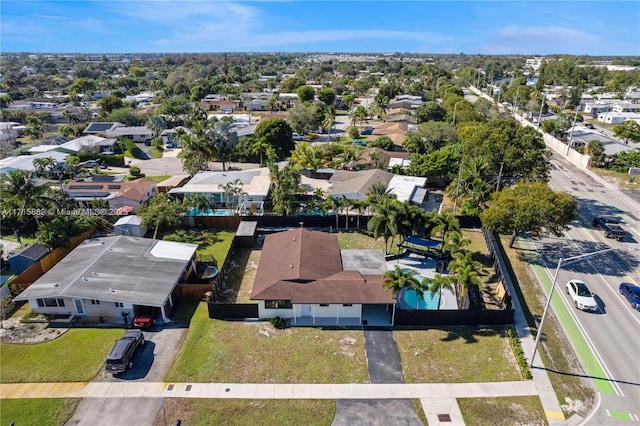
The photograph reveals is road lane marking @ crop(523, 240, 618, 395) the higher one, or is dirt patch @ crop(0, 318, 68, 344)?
road lane marking @ crop(523, 240, 618, 395)

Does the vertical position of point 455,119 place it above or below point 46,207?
above

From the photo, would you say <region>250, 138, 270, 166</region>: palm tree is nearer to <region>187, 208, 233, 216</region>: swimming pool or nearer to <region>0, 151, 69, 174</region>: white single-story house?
<region>187, 208, 233, 216</region>: swimming pool

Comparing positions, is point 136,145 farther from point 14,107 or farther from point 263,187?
point 14,107

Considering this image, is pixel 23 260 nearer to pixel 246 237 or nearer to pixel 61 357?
pixel 61 357

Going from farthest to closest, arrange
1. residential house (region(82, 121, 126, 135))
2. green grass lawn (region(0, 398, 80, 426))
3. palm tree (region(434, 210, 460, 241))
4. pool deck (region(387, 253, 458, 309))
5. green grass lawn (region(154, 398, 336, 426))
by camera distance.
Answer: residential house (region(82, 121, 126, 135)), palm tree (region(434, 210, 460, 241)), pool deck (region(387, 253, 458, 309)), green grass lawn (region(0, 398, 80, 426)), green grass lawn (region(154, 398, 336, 426))

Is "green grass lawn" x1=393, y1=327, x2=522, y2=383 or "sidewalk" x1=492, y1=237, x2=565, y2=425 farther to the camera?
"green grass lawn" x1=393, y1=327, x2=522, y2=383

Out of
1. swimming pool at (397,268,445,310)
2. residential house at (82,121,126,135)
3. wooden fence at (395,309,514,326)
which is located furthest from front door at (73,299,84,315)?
residential house at (82,121,126,135)

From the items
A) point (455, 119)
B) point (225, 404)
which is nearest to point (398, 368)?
point (225, 404)
